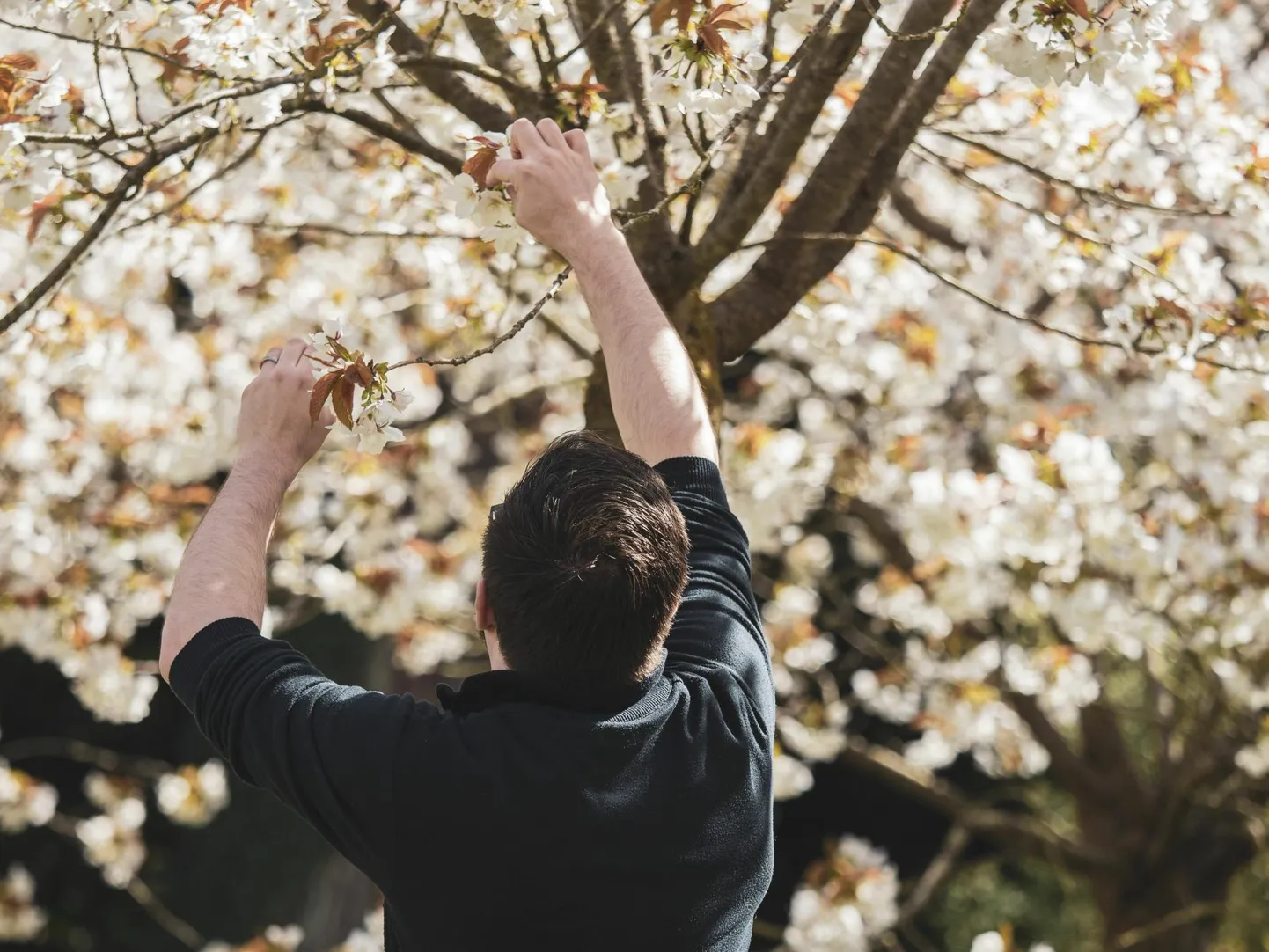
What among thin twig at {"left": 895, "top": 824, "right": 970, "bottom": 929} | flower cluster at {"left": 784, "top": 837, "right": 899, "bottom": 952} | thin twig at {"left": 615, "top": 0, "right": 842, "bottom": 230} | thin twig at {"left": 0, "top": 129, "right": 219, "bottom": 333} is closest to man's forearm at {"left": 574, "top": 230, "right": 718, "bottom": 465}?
thin twig at {"left": 615, "top": 0, "right": 842, "bottom": 230}

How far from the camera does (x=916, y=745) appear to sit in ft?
19.2

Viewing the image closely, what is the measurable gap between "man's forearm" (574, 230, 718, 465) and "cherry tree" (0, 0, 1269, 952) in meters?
0.15

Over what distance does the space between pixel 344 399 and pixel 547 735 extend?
0.48m

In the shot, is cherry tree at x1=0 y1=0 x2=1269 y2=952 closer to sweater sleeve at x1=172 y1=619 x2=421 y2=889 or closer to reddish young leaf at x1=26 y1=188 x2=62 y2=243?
reddish young leaf at x1=26 y1=188 x2=62 y2=243

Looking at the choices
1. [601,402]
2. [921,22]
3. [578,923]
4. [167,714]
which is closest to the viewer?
[578,923]

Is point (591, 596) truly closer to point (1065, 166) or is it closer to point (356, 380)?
point (356, 380)

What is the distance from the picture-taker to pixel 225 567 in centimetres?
141

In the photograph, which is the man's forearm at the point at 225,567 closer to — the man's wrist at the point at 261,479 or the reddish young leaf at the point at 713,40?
the man's wrist at the point at 261,479

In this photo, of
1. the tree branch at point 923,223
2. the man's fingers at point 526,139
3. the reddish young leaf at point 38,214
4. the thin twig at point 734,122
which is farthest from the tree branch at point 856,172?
the tree branch at point 923,223

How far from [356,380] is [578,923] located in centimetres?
66

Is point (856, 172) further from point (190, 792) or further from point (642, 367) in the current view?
point (190, 792)

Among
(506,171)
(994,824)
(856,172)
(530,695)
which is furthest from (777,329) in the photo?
(530,695)

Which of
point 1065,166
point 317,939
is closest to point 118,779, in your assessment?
point 317,939

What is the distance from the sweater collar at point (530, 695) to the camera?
129 centimetres
